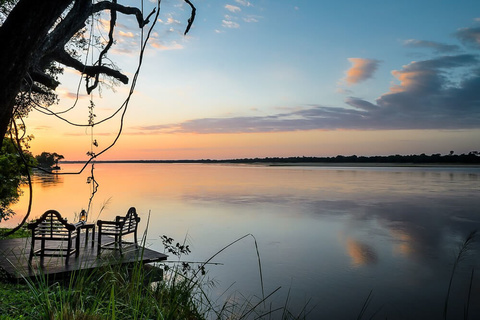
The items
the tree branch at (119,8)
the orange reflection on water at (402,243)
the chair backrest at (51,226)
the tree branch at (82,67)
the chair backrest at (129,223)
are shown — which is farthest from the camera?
the orange reflection on water at (402,243)

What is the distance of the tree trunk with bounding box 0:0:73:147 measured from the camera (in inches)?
72.9

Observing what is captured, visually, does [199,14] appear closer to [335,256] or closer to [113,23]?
[113,23]

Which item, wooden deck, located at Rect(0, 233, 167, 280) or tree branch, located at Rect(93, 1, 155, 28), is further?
tree branch, located at Rect(93, 1, 155, 28)

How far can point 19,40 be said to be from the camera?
187 cm

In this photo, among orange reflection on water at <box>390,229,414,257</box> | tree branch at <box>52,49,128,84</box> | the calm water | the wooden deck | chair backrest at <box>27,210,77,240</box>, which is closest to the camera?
the wooden deck

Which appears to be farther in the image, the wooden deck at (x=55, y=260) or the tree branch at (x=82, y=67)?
the tree branch at (x=82, y=67)

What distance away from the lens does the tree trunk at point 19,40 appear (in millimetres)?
1851

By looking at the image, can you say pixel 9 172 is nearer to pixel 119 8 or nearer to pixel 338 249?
pixel 119 8

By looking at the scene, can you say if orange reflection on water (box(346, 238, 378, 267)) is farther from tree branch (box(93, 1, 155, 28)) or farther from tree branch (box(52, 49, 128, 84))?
tree branch (box(93, 1, 155, 28))

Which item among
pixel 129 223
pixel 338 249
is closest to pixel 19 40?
pixel 129 223

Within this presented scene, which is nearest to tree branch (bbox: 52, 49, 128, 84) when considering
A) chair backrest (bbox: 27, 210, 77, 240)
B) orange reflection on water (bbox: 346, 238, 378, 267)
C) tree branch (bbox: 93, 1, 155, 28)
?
tree branch (bbox: 93, 1, 155, 28)

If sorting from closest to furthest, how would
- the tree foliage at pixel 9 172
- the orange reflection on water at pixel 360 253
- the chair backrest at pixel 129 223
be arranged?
the chair backrest at pixel 129 223 < the tree foliage at pixel 9 172 < the orange reflection on water at pixel 360 253

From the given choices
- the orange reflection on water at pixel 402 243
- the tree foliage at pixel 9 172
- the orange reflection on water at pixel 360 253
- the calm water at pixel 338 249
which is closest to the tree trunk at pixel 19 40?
the calm water at pixel 338 249

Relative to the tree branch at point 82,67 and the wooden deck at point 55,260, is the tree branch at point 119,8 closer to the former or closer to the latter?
the tree branch at point 82,67
